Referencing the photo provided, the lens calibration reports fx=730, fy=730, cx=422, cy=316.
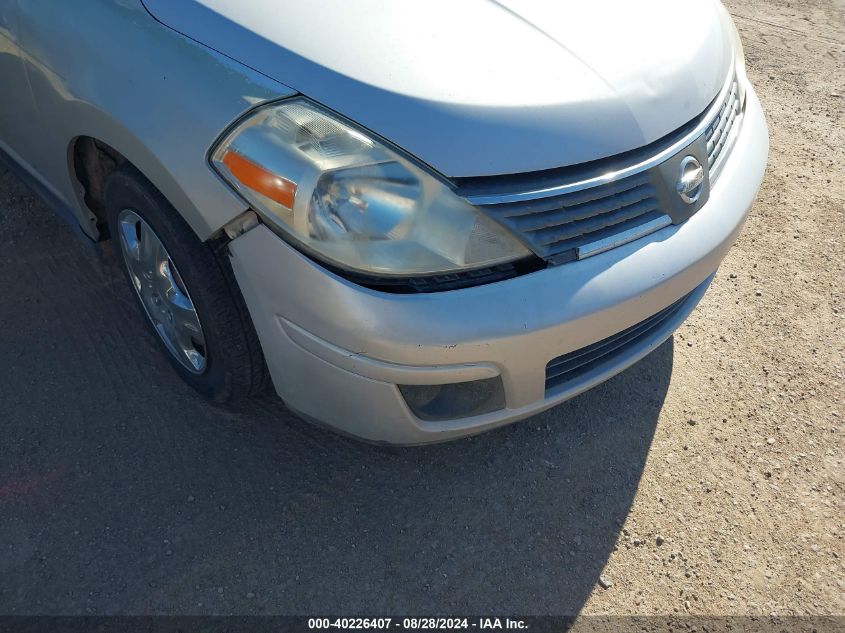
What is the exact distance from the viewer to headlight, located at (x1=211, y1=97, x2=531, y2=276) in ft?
5.38

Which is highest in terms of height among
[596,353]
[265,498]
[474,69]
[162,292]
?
[474,69]

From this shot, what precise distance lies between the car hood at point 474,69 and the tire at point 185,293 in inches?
19.4

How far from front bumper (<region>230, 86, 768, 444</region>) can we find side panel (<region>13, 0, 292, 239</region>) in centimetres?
21

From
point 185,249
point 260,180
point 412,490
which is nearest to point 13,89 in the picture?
point 185,249

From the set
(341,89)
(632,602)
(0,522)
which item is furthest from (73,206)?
(632,602)

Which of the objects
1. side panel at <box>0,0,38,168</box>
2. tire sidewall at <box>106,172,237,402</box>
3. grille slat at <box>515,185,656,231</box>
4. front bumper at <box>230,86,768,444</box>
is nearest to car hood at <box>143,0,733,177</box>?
Answer: grille slat at <box>515,185,656,231</box>

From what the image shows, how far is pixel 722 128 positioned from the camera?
7.16ft

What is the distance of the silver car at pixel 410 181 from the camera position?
1.65m

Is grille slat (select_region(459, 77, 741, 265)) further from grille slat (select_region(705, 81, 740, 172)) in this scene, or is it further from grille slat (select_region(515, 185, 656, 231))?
grille slat (select_region(705, 81, 740, 172))

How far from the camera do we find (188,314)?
2.16m

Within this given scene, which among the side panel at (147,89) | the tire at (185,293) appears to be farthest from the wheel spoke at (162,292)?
the side panel at (147,89)

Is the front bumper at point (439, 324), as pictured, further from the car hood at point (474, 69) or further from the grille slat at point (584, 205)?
the car hood at point (474, 69)

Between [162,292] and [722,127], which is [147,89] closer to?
[162,292]

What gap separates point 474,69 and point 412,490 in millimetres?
1229
